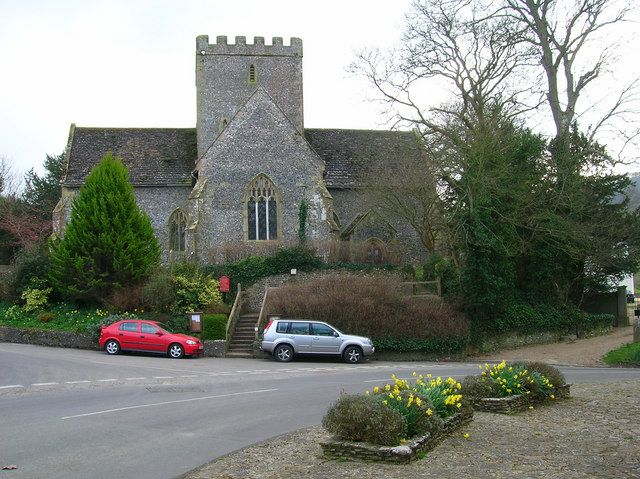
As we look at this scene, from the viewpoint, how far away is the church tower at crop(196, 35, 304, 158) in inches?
1598

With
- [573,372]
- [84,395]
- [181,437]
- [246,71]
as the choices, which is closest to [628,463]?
→ [181,437]

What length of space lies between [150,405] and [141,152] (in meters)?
28.7

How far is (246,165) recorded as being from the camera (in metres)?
35.0

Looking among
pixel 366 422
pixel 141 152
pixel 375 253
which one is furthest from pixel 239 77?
pixel 366 422

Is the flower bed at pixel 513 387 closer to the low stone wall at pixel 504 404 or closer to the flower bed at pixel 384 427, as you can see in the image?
the low stone wall at pixel 504 404

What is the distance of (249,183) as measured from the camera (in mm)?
35000

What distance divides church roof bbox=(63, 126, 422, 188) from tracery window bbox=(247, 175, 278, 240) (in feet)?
13.7

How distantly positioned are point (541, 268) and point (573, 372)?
10.2 m

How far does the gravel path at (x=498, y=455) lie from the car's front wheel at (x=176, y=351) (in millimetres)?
14522

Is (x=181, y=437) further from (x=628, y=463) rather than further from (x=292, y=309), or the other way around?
(x=292, y=309)

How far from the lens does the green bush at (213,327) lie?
26672 mm

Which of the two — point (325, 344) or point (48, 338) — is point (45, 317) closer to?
point (48, 338)

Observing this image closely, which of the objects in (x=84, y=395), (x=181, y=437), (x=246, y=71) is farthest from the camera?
(x=246, y=71)

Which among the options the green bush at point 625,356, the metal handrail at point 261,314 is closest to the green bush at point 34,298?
the metal handrail at point 261,314
